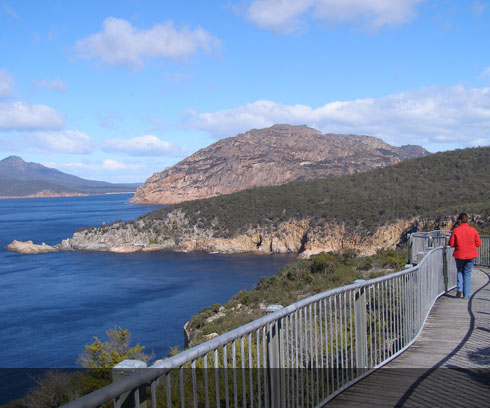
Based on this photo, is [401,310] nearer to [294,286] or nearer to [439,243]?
[439,243]

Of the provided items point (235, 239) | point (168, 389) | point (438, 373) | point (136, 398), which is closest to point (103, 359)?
point (438, 373)

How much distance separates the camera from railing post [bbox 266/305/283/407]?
3.49m

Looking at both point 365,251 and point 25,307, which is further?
point 365,251

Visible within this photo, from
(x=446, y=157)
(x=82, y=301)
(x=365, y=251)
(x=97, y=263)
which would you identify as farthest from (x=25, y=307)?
(x=446, y=157)

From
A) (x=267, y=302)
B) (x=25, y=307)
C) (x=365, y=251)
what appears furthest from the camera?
(x=365, y=251)

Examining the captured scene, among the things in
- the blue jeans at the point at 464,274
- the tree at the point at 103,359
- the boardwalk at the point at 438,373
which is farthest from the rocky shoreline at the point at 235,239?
the boardwalk at the point at 438,373

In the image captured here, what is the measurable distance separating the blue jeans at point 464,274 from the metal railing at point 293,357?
413 millimetres

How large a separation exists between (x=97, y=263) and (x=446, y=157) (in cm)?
5214

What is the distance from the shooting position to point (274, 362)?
139 inches

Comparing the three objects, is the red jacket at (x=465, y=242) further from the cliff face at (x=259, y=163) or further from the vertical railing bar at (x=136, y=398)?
the cliff face at (x=259, y=163)

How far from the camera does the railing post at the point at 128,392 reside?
220 cm

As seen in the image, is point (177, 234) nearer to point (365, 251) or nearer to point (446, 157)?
point (365, 251)

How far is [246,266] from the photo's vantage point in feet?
194

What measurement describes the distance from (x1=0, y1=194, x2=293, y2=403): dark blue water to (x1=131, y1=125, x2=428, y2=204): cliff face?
7854 centimetres
